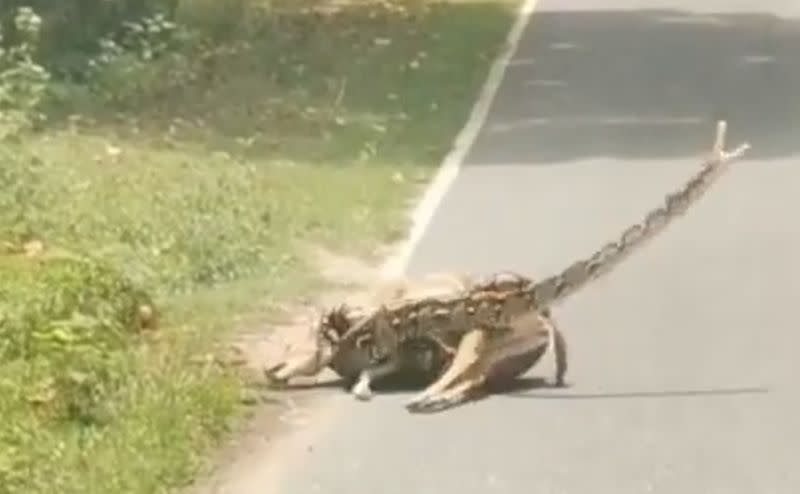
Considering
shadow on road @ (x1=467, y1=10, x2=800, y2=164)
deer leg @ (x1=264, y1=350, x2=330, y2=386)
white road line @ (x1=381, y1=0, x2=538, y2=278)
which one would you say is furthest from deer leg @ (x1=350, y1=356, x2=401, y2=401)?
shadow on road @ (x1=467, y1=10, x2=800, y2=164)

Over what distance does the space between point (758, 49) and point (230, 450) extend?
12.3 meters

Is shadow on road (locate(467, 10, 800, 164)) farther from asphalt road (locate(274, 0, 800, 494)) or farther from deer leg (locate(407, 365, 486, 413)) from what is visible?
deer leg (locate(407, 365, 486, 413))

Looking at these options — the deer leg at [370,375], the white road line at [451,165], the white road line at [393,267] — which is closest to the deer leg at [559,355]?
the deer leg at [370,375]

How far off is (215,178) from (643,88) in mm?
5549

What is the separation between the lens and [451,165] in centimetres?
1429

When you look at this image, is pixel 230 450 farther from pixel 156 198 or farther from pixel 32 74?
pixel 32 74

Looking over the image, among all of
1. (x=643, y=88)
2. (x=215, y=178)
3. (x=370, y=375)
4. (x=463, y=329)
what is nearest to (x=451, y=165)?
(x=215, y=178)

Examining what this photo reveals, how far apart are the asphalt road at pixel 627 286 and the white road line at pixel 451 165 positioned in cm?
8

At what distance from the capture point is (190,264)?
36.1ft

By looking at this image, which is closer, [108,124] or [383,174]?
[383,174]

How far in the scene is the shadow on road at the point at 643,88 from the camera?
1532 centimetres

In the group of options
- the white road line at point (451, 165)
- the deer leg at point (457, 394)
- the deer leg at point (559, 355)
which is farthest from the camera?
the white road line at point (451, 165)

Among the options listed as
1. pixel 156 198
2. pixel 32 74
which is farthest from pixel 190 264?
pixel 32 74

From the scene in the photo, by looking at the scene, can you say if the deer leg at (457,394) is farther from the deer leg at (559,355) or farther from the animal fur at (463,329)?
the deer leg at (559,355)
